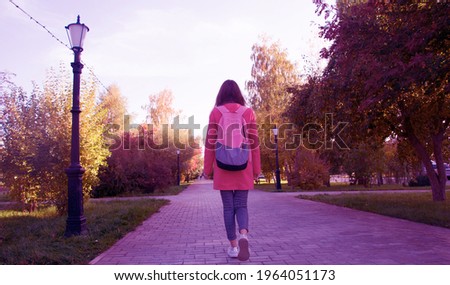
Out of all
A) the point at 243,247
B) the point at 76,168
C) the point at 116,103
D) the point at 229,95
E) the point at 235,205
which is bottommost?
the point at 243,247

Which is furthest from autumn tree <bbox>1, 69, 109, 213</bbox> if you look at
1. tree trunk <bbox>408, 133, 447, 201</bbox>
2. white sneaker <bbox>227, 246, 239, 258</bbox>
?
tree trunk <bbox>408, 133, 447, 201</bbox>

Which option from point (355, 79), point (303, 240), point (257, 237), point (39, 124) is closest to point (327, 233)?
point (303, 240)

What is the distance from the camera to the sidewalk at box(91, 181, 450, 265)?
4.29 metres

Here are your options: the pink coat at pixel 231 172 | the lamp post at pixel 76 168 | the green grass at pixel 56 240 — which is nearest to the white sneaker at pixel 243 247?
the pink coat at pixel 231 172

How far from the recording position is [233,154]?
3.92 meters

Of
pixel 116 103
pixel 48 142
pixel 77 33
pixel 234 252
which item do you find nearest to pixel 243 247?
pixel 234 252

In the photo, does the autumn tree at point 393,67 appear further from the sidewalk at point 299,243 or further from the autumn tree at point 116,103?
the autumn tree at point 116,103

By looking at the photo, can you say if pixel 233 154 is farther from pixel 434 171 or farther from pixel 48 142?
pixel 434 171

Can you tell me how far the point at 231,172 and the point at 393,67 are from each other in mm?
4128

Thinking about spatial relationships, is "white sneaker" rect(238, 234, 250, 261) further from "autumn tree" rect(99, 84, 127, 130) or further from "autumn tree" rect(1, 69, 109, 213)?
"autumn tree" rect(99, 84, 127, 130)

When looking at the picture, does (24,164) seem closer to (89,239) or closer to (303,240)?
(89,239)

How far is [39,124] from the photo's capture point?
930 cm

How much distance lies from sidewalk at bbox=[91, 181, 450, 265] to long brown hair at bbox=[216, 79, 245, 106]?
1.79 meters
